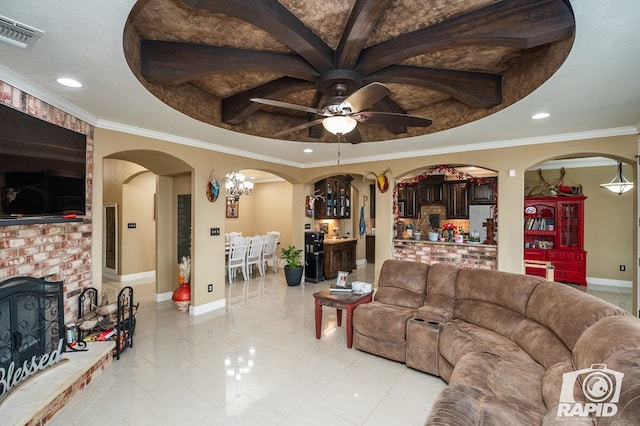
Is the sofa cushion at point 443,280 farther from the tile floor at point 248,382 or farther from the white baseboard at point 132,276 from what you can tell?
the white baseboard at point 132,276

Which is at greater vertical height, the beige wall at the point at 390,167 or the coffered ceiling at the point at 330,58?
the coffered ceiling at the point at 330,58

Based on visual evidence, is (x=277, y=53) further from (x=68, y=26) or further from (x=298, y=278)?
(x=298, y=278)

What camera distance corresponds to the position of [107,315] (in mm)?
3248

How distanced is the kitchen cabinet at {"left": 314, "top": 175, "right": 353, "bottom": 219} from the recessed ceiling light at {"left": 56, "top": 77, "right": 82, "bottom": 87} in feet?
16.9

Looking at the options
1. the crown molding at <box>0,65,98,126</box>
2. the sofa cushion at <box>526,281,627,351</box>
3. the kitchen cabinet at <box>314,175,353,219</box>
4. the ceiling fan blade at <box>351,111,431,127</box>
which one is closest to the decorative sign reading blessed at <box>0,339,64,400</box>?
the crown molding at <box>0,65,98,126</box>

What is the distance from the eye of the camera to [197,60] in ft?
7.66

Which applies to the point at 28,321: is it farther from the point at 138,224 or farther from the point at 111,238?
the point at 111,238

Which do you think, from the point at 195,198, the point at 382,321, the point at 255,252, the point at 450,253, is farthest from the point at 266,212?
the point at 382,321

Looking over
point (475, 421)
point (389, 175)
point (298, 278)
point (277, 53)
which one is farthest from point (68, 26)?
point (298, 278)

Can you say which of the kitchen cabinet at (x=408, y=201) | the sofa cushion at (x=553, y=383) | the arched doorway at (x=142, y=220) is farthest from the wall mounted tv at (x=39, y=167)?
the kitchen cabinet at (x=408, y=201)

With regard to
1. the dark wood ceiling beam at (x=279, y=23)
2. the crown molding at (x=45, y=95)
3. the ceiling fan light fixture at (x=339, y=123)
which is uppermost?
the dark wood ceiling beam at (x=279, y=23)

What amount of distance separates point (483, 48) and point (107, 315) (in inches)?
182

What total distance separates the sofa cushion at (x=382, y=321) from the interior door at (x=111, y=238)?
6.05 m

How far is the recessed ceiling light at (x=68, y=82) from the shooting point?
2387mm
